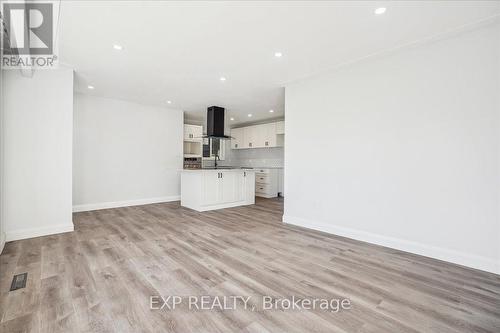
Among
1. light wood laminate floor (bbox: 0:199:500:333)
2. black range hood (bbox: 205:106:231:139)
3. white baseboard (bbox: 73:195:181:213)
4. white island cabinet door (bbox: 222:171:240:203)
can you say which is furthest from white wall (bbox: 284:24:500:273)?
white baseboard (bbox: 73:195:181:213)

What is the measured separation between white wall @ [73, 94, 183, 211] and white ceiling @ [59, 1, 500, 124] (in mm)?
1249

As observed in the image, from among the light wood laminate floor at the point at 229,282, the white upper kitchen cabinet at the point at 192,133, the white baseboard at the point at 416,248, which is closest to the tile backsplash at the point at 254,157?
the white upper kitchen cabinet at the point at 192,133

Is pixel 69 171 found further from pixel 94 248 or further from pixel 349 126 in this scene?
pixel 349 126

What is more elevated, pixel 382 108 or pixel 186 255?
pixel 382 108

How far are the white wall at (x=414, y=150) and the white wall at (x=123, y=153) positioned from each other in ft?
13.4

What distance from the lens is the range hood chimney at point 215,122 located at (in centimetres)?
579

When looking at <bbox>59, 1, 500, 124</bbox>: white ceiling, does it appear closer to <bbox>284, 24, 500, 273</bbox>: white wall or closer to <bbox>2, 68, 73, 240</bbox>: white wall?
<bbox>284, 24, 500, 273</bbox>: white wall

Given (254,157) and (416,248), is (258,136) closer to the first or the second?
(254,157)

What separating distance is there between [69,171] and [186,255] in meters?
2.43

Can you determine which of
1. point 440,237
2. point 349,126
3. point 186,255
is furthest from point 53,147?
point 440,237

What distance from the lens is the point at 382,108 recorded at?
3.05 m

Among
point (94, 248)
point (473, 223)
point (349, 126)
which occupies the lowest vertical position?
point (94, 248)

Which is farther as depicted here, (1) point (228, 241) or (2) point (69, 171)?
(2) point (69, 171)

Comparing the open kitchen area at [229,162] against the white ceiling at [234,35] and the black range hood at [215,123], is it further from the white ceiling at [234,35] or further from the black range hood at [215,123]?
the white ceiling at [234,35]
